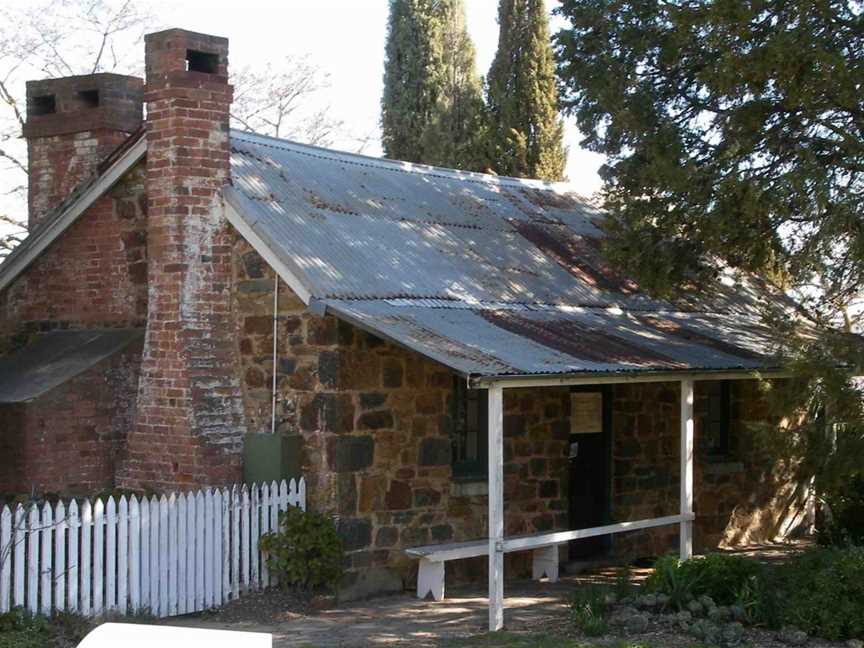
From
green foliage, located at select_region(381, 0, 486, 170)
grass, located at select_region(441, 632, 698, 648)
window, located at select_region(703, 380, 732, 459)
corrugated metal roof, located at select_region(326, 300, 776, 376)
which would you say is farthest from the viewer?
green foliage, located at select_region(381, 0, 486, 170)

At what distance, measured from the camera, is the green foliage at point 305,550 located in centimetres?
1101

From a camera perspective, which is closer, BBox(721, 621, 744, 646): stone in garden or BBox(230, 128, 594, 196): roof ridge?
BBox(721, 621, 744, 646): stone in garden

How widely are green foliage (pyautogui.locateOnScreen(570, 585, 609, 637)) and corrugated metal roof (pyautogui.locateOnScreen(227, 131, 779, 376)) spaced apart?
1878 mm

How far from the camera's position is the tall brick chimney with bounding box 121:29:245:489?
1184cm

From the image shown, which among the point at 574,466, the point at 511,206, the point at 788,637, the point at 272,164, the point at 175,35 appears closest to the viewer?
the point at 788,637

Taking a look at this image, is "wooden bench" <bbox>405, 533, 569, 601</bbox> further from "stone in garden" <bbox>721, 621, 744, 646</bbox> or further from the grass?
"stone in garden" <bbox>721, 621, 744, 646</bbox>

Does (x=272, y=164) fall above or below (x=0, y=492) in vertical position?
above

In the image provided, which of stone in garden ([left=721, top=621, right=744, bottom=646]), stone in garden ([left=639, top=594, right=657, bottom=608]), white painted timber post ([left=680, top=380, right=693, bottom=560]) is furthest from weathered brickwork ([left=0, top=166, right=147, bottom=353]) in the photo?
stone in garden ([left=721, top=621, right=744, bottom=646])

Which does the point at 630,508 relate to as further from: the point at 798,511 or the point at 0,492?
the point at 0,492

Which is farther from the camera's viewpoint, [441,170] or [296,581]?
[441,170]

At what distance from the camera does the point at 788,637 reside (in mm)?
9781

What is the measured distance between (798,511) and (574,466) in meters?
4.79

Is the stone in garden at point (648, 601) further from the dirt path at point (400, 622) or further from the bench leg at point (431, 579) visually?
the bench leg at point (431, 579)

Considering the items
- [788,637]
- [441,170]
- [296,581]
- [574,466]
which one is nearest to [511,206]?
[441,170]
